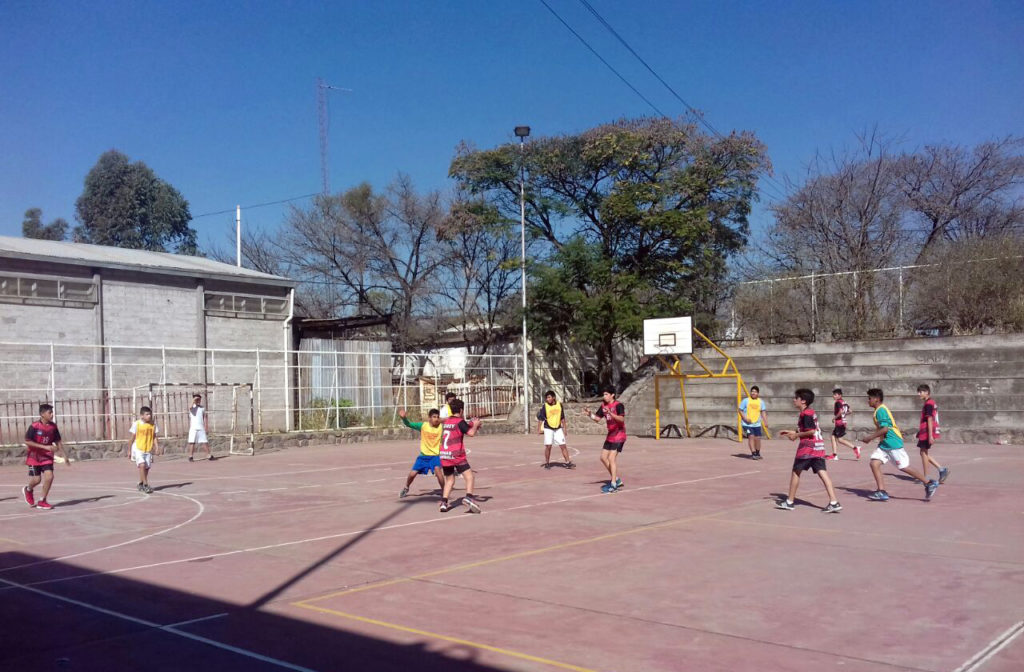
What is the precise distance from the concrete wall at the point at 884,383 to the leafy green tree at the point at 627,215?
3591mm

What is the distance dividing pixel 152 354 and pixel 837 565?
24.3 meters

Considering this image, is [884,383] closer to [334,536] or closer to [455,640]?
[334,536]

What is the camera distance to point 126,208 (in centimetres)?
6400

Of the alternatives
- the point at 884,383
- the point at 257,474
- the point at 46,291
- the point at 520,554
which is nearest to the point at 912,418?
the point at 884,383

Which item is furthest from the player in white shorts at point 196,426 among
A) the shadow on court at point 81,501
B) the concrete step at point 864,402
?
the concrete step at point 864,402

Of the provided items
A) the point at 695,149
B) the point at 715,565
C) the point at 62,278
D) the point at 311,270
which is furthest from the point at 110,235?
the point at 715,565

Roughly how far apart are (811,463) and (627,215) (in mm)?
23281

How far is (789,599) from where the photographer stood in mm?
7625

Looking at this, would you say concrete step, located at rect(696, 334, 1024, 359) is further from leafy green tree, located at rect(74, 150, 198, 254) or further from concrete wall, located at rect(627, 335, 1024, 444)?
leafy green tree, located at rect(74, 150, 198, 254)

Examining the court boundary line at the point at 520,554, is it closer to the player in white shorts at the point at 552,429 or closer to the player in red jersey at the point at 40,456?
the player in white shorts at the point at 552,429

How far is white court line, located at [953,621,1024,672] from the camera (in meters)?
5.80

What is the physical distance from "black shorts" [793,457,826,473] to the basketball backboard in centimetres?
1755

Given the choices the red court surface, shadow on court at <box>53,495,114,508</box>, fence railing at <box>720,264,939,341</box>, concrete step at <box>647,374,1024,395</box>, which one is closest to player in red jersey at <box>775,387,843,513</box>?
the red court surface

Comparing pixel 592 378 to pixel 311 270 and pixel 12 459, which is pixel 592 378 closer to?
pixel 311 270
